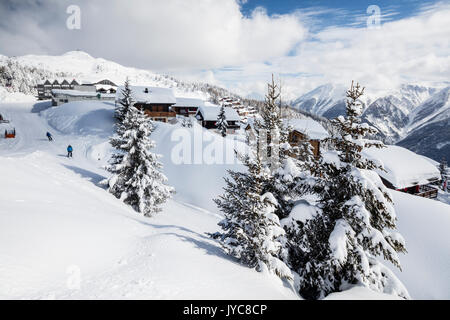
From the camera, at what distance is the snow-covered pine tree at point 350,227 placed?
23.8 ft

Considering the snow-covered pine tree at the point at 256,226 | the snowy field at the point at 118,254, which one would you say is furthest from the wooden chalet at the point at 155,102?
the snow-covered pine tree at the point at 256,226

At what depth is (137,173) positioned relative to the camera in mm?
17188

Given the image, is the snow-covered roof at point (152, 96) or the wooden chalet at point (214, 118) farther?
the wooden chalet at point (214, 118)

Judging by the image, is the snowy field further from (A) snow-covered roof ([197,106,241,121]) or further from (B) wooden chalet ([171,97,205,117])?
(B) wooden chalet ([171,97,205,117])

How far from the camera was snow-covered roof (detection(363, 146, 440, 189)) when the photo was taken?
27.5 meters

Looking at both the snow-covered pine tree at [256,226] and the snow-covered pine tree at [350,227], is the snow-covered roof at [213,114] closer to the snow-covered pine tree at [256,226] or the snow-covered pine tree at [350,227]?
the snow-covered pine tree at [256,226]

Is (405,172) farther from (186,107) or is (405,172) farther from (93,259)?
(186,107)

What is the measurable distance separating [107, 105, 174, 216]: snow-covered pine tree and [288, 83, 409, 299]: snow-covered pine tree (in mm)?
11971

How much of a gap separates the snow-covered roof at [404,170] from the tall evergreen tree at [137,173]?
974 inches

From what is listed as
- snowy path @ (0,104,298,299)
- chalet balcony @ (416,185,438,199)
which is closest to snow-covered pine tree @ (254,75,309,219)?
snowy path @ (0,104,298,299)

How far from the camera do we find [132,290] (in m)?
5.61

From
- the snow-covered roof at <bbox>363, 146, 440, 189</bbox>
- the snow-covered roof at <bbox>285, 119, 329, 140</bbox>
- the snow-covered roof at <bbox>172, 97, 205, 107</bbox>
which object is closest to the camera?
the snow-covered roof at <bbox>363, 146, 440, 189</bbox>


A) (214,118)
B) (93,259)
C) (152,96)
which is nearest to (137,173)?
(93,259)
